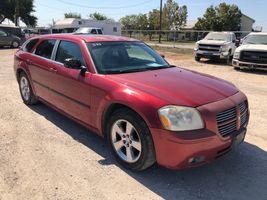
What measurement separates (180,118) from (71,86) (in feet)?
6.69

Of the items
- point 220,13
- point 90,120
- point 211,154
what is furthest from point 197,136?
point 220,13

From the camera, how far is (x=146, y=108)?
342 cm

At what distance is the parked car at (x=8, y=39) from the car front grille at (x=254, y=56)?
64.2 ft

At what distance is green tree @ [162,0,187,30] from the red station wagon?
64.5 m

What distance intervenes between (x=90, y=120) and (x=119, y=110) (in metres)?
0.75

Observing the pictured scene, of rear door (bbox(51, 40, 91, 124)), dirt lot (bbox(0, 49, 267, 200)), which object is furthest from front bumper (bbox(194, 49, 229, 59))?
rear door (bbox(51, 40, 91, 124))

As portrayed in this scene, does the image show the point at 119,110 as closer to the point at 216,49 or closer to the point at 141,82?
the point at 141,82

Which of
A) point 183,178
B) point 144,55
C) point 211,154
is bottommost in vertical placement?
point 183,178

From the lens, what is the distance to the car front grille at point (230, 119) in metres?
3.51

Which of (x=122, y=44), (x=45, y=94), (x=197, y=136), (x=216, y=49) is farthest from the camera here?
(x=216, y=49)

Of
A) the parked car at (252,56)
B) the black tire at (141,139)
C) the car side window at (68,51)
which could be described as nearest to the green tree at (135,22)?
→ the parked car at (252,56)

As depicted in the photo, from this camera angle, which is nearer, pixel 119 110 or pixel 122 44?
pixel 119 110

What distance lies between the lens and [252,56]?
1312 cm

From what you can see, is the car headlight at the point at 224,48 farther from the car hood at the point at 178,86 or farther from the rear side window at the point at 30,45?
the car hood at the point at 178,86
